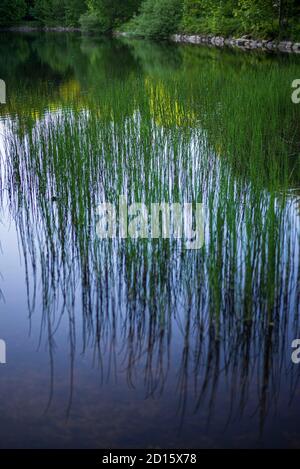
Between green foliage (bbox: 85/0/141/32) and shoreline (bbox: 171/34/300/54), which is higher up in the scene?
green foliage (bbox: 85/0/141/32)

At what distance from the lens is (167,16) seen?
1045 inches

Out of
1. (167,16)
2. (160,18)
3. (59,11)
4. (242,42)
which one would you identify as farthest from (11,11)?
(242,42)

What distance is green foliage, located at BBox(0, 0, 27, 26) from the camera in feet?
126

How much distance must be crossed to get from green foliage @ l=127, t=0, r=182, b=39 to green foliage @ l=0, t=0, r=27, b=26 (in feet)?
45.1

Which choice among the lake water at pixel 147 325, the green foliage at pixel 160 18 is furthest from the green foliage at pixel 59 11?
the lake water at pixel 147 325

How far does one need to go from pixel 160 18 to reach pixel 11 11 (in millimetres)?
17060

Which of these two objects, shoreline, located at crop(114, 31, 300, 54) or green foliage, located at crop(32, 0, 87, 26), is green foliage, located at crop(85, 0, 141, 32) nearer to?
green foliage, located at crop(32, 0, 87, 26)

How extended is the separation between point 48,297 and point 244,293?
1.00 metres

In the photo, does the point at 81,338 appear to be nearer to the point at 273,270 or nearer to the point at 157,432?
the point at 157,432

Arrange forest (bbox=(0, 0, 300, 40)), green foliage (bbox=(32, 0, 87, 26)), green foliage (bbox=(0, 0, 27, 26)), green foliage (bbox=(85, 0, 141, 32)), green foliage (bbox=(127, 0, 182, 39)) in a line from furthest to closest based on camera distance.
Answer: green foliage (bbox=(32, 0, 87, 26)), green foliage (bbox=(0, 0, 27, 26)), green foliage (bbox=(85, 0, 141, 32)), green foliage (bbox=(127, 0, 182, 39)), forest (bbox=(0, 0, 300, 40))

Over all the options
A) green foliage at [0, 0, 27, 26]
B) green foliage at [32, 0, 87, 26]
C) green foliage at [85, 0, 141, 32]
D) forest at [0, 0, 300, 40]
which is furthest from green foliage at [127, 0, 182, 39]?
green foliage at [0, 0, 27, 26]

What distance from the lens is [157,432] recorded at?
2.14m

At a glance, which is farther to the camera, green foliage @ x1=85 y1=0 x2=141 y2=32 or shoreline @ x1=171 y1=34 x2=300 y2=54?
green foliage @ x1=85 y1=0 x2=141 y2=32

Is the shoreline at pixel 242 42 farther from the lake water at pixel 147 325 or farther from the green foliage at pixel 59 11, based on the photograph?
the green foliage at pixel 59 11
